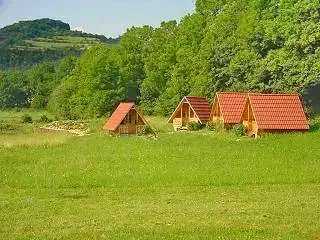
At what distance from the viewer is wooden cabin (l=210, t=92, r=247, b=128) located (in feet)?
154

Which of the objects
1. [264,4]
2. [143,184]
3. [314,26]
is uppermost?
[264,4]

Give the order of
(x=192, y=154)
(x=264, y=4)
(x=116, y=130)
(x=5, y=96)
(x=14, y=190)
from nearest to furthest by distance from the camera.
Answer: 1. (x=14, y=190)
2. (x=192, y=154)
3. (x=116, y=130)
4. (x=264, y=4)
5. (x=5, y=96)

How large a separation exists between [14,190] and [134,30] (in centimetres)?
6526

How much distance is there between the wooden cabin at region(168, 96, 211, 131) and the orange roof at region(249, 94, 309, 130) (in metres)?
12.1

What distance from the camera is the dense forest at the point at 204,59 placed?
46.8 m

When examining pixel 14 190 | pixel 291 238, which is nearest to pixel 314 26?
pixel 14 190

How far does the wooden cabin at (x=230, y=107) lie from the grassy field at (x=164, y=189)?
20.9ft

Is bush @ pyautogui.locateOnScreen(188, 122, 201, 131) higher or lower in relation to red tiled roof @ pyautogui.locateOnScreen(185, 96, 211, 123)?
lower

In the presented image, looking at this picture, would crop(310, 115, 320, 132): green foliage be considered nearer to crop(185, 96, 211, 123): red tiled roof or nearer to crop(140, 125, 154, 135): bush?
crop(185, 96, 211, 123): red tiled roof

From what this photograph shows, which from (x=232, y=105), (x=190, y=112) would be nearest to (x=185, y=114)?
(x=190, y=112)

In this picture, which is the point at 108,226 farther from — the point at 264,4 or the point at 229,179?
the point at 264,4

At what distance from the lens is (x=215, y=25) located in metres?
63.7

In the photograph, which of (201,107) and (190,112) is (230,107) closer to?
(201,107)

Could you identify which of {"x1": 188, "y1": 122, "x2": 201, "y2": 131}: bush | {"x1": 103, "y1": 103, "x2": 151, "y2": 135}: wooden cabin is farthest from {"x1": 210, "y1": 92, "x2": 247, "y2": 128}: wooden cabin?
{"x1": 103, "y1": 103, "x2": 151, "y2": 135}: wooden cabin
